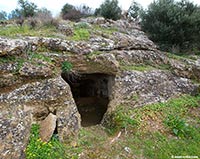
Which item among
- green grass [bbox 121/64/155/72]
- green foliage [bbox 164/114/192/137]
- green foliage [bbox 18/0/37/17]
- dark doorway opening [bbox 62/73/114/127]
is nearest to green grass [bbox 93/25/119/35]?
dark doorway opening [bbox 62/73/114/127]

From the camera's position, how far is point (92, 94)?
11.0 metres

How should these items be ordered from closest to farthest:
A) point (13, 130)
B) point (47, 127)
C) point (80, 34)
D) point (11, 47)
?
point (13, 130) → point (47, 127) → point (11, 47) → point (80, 34)

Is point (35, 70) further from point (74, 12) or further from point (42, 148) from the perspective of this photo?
point (74, 12)

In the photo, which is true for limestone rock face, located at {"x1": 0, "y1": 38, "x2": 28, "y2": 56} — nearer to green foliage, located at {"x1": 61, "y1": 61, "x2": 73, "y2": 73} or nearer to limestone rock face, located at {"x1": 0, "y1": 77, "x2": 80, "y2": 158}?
limestone rock face, located at {"x1": 0, "y1": 77, "x2": 80, "y2": 158}

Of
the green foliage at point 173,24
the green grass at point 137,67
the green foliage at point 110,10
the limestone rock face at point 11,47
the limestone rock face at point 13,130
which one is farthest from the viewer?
the green foliage at point 110,10

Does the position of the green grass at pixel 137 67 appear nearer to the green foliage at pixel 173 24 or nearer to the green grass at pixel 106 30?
the green grass at pixel 106 30

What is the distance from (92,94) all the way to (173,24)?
20.6ft

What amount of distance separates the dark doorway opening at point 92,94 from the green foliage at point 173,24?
5.02m

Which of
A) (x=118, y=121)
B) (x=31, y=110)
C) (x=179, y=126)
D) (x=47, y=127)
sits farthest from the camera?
(x=118, y=121)

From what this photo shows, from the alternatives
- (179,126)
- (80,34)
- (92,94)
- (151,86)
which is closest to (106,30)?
(80,34)

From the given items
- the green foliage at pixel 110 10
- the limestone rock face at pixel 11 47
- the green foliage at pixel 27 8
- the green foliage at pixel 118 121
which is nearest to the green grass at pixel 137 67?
the green foliage at pixel 118 121

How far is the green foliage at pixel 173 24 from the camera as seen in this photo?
38.8 ft

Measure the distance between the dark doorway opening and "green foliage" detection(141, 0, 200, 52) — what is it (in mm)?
5023

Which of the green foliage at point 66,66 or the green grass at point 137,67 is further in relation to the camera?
the green grass at point 137,67
